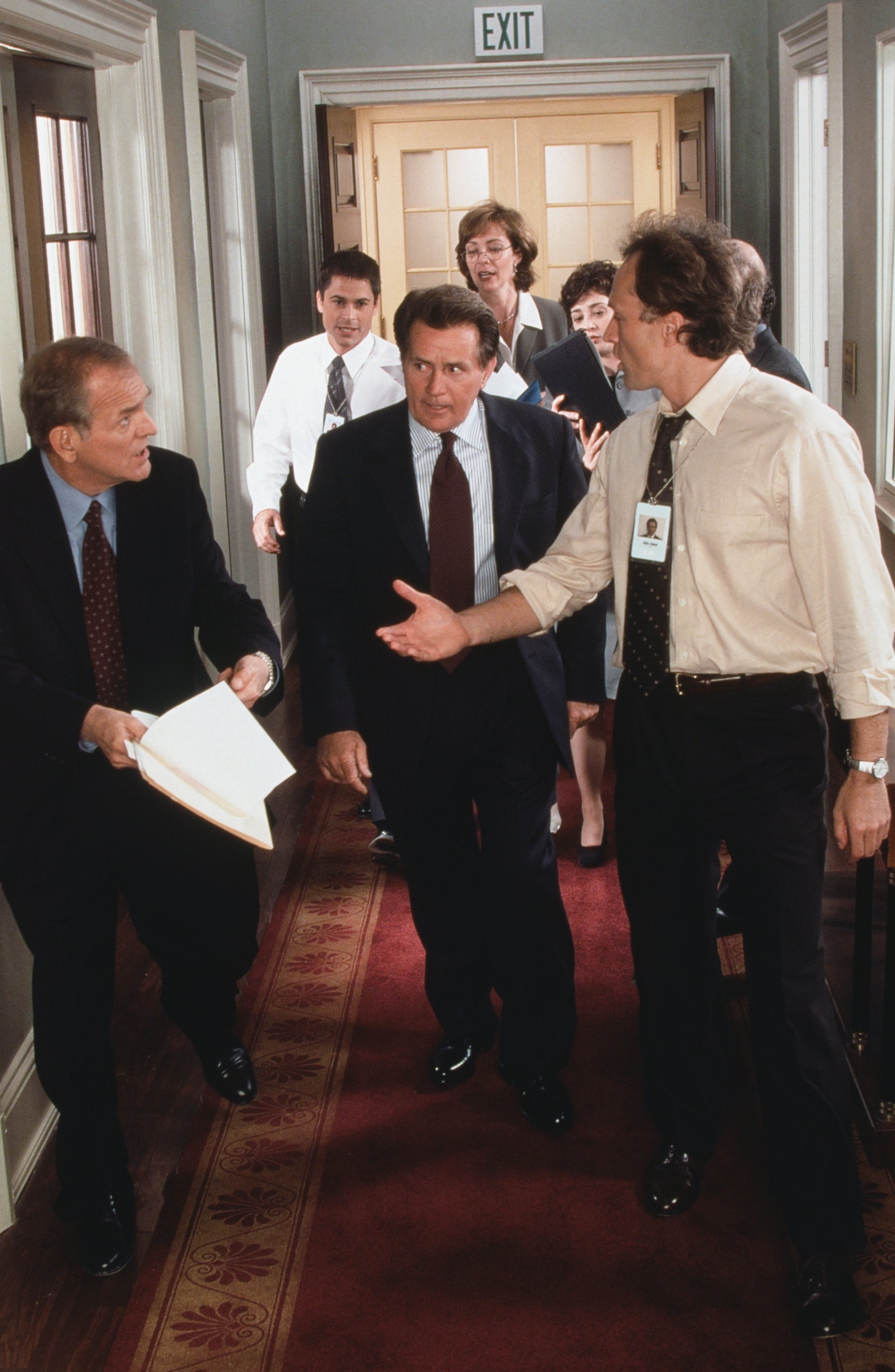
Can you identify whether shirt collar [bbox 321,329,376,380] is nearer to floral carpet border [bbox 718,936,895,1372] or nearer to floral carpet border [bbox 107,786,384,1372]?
floral carpet border [bbox 107,786,384,1372]

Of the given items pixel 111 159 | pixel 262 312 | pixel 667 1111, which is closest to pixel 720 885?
pixel 667 1111

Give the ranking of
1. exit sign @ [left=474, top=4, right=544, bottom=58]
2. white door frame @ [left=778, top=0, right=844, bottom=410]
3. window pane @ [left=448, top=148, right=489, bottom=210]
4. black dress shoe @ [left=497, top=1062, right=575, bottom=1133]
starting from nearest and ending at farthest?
black dress shoe @ [left=497, top=1062, right=575, bottom=1133]
white door frame @ [left=778, top=0, right=844, bottom=410]
exit sign @ [left=474, top=4, right=544, bottom=58]
window pane @ [left=448, top=148, right=489, bottom=210]

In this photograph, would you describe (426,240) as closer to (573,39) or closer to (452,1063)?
(573,39)

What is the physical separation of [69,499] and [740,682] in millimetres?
1188

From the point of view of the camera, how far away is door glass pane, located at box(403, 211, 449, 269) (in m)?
6.89

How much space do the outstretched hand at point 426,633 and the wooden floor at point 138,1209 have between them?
3.81 ft

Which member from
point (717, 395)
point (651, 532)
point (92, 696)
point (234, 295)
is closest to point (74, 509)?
point (92, 696)

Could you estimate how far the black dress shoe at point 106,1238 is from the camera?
2.29 m

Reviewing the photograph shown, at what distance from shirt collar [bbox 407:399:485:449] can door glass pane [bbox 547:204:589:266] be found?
4.74 m

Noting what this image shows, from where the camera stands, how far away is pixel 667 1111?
240 centimetres

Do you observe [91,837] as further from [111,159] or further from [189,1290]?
[111,159]

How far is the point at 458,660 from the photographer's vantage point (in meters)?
2.47

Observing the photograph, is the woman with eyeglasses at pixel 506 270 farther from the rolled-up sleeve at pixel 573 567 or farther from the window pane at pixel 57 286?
the rolled-up sleeve at pixel 573 567

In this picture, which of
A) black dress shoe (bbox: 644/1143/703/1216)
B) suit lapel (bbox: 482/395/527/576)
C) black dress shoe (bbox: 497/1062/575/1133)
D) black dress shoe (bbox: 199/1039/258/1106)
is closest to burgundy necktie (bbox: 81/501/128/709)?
suit lapel (bbox: 482/395/527/576)
